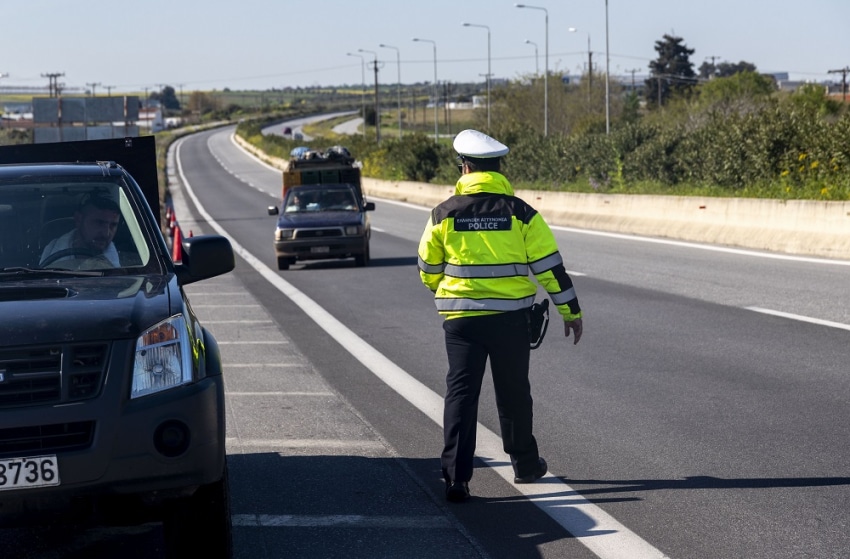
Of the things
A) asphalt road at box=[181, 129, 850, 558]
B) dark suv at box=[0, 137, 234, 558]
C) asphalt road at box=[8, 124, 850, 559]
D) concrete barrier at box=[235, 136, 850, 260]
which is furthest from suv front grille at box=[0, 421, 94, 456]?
concrete barrier at box=[235, 136, 850, 260]

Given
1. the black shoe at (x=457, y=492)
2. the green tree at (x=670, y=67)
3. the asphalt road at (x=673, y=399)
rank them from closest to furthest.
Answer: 1. the asphalt road at (x=673, y=399)
2. the black shoe at (x=457, y=492)
3. the green tree at (x=670, y=67)

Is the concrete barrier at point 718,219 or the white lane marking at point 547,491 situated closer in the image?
the white lane marking at point 547,491

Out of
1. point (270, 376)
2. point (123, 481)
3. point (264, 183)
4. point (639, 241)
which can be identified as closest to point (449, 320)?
point (123, 481)

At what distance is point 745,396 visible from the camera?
28.6 feet

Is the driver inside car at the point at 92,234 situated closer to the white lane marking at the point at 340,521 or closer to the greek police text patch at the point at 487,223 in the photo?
the white lane marking at the point at 340,521

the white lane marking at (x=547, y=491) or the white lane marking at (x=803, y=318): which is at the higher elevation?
the white lane marking at (x=547, y=491)

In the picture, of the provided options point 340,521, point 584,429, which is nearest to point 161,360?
point 340,521

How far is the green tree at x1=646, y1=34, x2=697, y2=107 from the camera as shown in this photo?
13788cm

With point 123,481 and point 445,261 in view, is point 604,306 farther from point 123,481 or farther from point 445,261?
point 123,481

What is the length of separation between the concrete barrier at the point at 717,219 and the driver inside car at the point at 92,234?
14.6 m

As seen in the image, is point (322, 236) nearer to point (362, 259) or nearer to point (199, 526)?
point (362, 259)

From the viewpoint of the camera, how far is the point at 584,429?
7871 mm

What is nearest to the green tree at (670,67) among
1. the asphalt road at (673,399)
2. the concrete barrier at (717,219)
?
the concrete barrier at (717,219)

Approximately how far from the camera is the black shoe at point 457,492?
6.18 m
